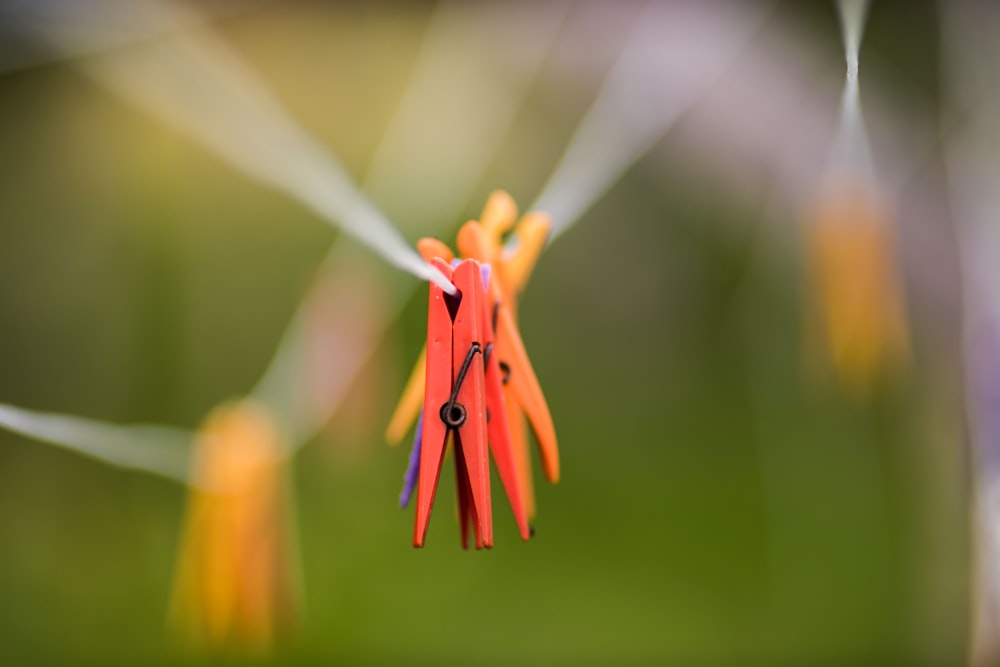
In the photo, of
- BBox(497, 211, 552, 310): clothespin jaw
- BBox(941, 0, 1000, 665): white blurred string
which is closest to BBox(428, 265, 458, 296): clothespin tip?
BBox(497, 211, 552, 310): clothespin jaw

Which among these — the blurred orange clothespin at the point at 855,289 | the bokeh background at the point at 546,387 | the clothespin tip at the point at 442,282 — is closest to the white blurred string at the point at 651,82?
the bokeh background at the point at 546,387

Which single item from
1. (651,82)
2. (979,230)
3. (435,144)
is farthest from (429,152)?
(979,230)

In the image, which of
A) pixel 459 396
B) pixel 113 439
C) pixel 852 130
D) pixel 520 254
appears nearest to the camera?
pixel 459 396

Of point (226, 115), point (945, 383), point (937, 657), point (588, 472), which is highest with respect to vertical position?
point (226, 115)

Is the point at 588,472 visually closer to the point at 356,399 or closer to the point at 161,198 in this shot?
the point at 356,399

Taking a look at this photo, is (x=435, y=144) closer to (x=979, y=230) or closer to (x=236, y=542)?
(x=236, y=542)

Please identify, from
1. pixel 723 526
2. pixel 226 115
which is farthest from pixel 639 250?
pixel 226 115
